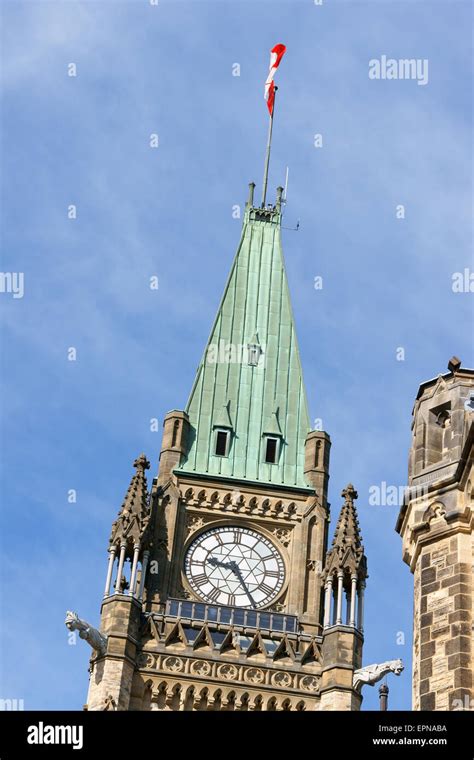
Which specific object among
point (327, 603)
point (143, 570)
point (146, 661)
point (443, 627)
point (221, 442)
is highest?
point (221, 442)

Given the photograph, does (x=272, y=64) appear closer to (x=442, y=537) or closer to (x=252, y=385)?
(x=252, y=385)

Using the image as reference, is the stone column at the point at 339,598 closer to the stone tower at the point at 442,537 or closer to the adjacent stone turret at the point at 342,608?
the adjacent stone turret at the point at 342,608

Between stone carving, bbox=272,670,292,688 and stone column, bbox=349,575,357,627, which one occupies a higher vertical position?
stone column, bbox=349,575,357,627

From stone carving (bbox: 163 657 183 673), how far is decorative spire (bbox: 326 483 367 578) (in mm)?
5705

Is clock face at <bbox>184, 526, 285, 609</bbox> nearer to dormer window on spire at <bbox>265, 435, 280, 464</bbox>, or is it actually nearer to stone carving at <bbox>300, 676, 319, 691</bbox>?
dormer window on spire at <bbox>265, 435, 280, 464</bbox>

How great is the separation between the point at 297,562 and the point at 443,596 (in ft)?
116

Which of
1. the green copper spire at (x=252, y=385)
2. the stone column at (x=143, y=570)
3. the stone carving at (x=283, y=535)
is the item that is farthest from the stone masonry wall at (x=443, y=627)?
the green copper spire at (x=252, y=385)

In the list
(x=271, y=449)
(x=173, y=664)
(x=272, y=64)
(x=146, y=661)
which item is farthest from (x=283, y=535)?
(x=272, y=64)

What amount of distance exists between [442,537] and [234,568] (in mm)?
34945

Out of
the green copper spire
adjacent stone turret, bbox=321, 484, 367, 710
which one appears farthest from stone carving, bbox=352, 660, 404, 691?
the green copper spire

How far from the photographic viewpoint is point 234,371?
64438mm

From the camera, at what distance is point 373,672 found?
52188 mm

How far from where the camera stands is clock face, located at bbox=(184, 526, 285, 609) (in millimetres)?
56750
